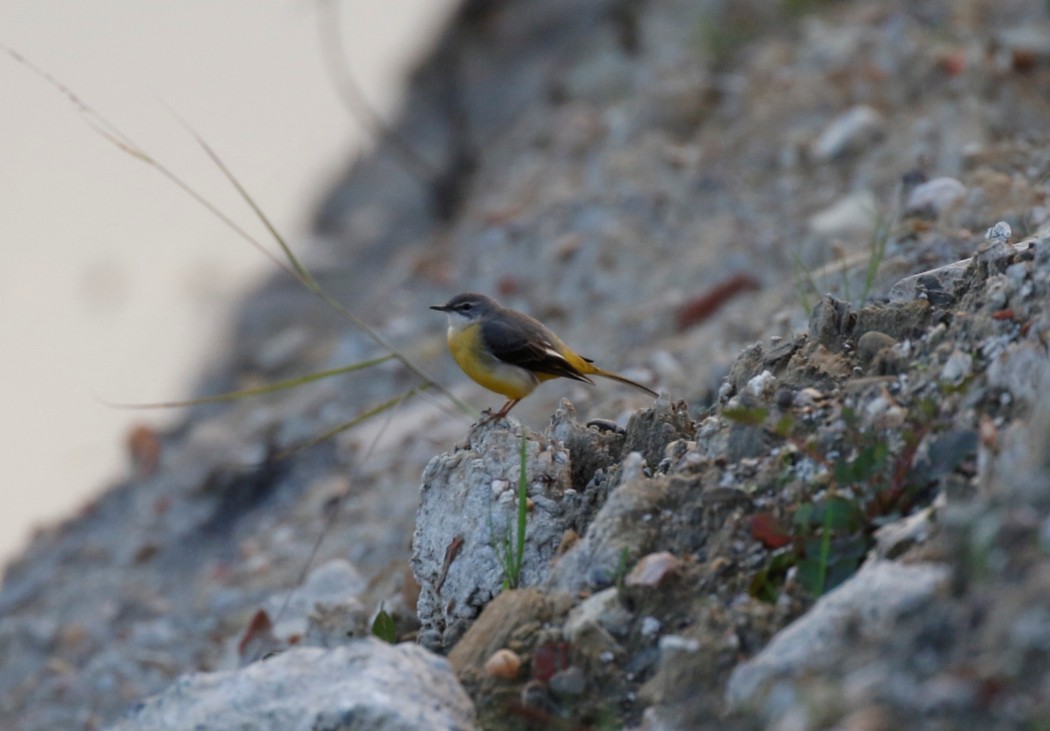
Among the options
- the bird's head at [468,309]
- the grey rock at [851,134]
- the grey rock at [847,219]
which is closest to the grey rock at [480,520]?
the bird's head at [468,309]

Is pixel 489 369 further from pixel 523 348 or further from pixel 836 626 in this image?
pixel 836 626

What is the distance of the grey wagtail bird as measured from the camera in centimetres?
609

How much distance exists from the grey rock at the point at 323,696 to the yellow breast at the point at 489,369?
2712 mm

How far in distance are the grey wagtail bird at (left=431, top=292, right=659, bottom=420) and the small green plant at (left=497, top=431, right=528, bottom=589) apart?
1.82m

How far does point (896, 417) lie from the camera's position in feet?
12.3

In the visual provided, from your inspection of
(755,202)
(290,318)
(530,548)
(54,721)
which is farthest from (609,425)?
(290,318)

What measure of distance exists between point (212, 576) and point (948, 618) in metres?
6.46

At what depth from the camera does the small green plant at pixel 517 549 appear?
4102mm

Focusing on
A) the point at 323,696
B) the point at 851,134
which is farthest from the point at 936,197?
the point at 323,696

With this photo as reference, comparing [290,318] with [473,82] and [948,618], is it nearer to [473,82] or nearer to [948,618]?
[473,82]

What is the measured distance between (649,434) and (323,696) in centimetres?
166

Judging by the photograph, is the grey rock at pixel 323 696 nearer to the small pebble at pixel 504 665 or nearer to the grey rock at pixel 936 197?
the small pebble at pixel 504 665

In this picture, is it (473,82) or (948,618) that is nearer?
(948,618)

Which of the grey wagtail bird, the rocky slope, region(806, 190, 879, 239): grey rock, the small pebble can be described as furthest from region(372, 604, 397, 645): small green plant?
region(806, 190, 879, 239): grey rock
